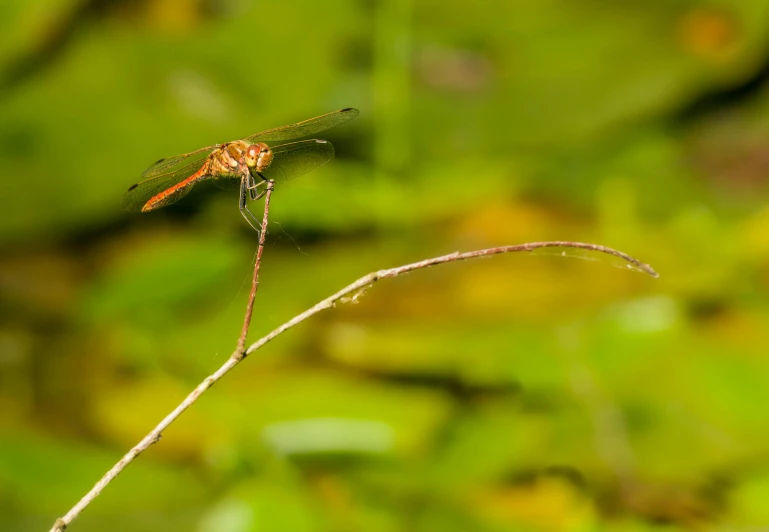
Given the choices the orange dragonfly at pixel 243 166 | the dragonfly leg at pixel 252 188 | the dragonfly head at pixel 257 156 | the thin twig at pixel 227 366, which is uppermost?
the orange dragonfly at pixel 243 166

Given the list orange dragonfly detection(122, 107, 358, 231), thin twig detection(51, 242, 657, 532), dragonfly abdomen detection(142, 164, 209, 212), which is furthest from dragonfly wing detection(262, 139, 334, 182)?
thin twig detection(51, 242, 657, 532)

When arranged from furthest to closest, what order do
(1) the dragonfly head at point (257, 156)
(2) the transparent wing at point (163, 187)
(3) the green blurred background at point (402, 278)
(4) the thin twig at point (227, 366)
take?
(3) the green blurred background at point (402, 278), (2) the transparent wing at point (163, 187), (1) the dragonfly head at point (257, 156), (4) the thin twig at point (227, 366)

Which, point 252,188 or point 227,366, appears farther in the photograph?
point 252,188

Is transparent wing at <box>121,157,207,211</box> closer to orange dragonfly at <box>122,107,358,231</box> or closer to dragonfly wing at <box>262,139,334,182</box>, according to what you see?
orange dragonfly at <box>122,107,358,231</box>

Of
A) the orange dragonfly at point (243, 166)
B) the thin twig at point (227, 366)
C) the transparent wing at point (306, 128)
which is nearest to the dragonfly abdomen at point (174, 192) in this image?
the orange dragonfly at point (243, 166)

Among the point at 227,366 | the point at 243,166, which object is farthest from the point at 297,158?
the point at 227,366

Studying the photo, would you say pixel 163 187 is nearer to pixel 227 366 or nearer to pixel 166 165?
pixel 166 165

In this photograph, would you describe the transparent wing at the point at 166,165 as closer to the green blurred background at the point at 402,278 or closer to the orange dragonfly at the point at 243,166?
the orange dragonfly at the point at 243,166
